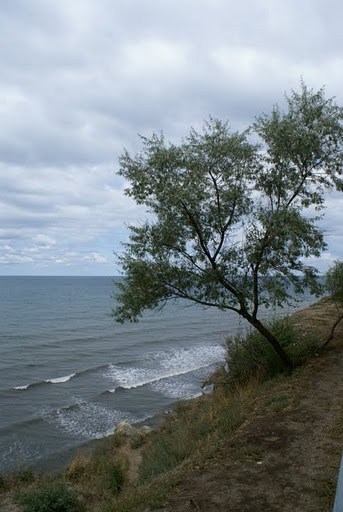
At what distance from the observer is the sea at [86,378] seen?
17188 mm

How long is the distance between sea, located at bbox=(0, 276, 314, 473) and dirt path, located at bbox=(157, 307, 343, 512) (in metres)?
3.50

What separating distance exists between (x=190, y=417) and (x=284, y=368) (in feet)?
11.2

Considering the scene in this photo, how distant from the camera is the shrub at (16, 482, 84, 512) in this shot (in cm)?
890

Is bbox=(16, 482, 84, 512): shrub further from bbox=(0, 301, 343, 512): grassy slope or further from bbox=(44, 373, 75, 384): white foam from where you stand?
bbox=(44, 373, 75, 384): white foam

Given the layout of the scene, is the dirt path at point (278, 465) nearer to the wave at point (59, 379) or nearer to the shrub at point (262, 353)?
the shrub at point (262, 353)

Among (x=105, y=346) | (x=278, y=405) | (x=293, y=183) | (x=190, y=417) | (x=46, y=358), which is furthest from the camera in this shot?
(x=105, y=346)

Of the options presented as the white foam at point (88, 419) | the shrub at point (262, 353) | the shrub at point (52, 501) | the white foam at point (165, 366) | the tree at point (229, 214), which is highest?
the tree at point (229, 214)

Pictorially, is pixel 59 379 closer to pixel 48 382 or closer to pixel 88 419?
pixel 48 382

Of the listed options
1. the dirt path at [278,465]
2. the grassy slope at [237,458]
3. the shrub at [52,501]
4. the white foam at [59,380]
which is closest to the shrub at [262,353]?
the grassy slope at [237,458]

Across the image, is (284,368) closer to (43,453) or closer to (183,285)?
(183,285)

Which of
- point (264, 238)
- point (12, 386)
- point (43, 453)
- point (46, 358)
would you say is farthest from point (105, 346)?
point (264, 238)

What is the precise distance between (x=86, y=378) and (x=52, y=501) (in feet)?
55.6

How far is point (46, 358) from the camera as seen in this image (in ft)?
101

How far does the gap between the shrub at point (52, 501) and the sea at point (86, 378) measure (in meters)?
5.62
